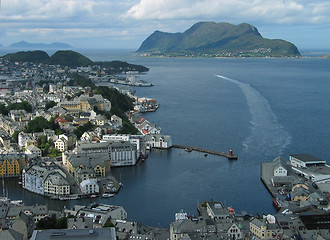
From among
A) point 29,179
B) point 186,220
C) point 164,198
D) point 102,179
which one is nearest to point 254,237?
point 186,220

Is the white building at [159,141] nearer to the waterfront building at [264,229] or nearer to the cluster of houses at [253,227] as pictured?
the cluster of houses at [253,227]

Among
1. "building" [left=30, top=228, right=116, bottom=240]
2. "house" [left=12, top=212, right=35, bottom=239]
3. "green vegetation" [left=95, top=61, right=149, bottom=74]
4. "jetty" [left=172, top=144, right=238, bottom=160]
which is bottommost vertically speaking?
"jetty" [left=172, top=144, right=238, bottom=160]

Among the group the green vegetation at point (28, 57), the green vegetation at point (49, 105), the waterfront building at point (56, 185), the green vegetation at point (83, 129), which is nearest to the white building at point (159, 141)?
the green vegetation at point (83, 129)

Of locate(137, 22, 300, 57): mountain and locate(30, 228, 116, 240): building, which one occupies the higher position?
locate(137, 22, 300, 57): mountain

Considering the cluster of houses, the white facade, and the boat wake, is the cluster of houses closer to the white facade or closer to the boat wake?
the white facade

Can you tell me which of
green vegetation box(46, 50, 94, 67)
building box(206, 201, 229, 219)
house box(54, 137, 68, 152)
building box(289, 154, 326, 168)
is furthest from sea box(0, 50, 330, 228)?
green vegetation box(46, 50, 94, 67)

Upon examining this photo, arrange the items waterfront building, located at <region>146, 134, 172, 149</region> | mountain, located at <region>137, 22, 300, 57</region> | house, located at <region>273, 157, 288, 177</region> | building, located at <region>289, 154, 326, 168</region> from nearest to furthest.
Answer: house, located at <region>273, 157, 288, 177</region> → building, located at <region>289, 154, 326, 168</region> → waterfront building, located at <region>146, 134, 172, 149</region> → mountain, located at <region>137, 22, 300, 57</region>
